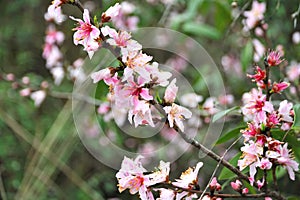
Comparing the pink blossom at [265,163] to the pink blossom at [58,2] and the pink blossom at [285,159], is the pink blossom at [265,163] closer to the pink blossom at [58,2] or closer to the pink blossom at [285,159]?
the pink blossom at [285,159]

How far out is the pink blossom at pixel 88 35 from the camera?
0.72 m

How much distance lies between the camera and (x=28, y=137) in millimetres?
2141

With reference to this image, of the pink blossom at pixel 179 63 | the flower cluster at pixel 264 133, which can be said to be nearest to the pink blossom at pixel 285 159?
the flower cluster at pixel 264 133

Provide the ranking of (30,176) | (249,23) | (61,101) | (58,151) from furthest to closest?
(61,101) → (58,151) → (30,176) → (249,23)

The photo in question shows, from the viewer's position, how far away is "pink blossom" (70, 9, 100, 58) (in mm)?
716

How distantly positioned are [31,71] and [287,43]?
141cm

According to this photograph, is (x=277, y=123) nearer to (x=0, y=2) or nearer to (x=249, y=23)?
(x=249, y=23)

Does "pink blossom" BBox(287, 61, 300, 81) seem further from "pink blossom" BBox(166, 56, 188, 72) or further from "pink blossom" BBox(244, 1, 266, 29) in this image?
"pink blossom" BBox(166, 56, 188, 72)

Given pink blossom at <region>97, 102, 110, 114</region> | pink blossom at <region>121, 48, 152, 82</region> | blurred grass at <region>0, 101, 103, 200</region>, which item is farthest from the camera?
blurred grass at <region>0, 101, 103, 200</region>

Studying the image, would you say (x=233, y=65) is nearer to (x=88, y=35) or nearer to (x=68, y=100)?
(x=68, y=100)

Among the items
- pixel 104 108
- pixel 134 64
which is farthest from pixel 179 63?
pixel 134 64

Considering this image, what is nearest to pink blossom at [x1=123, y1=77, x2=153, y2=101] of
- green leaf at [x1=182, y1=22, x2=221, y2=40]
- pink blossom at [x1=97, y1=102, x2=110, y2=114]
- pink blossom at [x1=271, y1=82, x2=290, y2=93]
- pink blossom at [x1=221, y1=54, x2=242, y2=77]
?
pink blossom at [x1=271, y1=82, x2=290, y2=93]

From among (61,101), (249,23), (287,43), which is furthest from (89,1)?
(249,23)

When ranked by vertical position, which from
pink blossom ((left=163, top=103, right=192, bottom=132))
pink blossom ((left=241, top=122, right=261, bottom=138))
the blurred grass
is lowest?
the blurred grass
